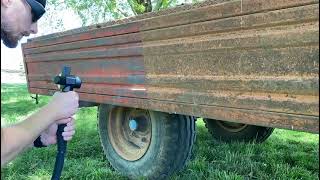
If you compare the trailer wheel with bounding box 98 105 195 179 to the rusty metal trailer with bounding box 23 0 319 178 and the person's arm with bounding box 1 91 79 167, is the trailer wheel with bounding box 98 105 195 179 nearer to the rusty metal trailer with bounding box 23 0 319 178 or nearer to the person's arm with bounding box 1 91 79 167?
the rusty metal trailer with bounding box 23 0 319 178

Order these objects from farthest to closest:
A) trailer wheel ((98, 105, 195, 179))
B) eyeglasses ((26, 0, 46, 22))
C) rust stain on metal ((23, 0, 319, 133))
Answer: trailer wheel ((98, 105, 195, 179))
rust stain on metal ((23, 0, 319, 133))
eyeglasses ((26, 0, 46, 22))

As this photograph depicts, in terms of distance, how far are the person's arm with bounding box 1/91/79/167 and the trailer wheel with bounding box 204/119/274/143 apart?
3389mm

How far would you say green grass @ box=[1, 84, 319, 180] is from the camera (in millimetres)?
3900

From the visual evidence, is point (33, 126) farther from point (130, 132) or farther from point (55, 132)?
point (130, 132)

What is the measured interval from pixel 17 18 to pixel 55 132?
59 cm

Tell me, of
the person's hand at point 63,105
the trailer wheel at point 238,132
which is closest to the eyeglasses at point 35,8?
the person's hand at point 63,105

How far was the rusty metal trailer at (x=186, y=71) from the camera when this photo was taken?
83.9 inches

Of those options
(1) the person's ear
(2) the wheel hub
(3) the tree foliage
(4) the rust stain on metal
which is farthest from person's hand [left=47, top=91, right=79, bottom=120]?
(3) the tree foliage

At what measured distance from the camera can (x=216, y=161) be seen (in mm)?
4250

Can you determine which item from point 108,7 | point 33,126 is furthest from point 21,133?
point 108,7

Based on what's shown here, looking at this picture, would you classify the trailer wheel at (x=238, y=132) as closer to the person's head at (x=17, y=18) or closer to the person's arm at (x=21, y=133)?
the person's head at (x=17, y=18)

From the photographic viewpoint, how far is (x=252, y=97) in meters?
2.35

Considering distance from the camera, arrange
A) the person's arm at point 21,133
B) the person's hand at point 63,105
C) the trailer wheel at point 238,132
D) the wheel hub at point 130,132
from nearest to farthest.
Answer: the person's arm at point 21,133 → the person's hand at point 63,105 → the wheel hub at point 130,132 → the trailer wheel at point 238,132

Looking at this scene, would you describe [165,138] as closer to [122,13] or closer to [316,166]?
[316,166]
